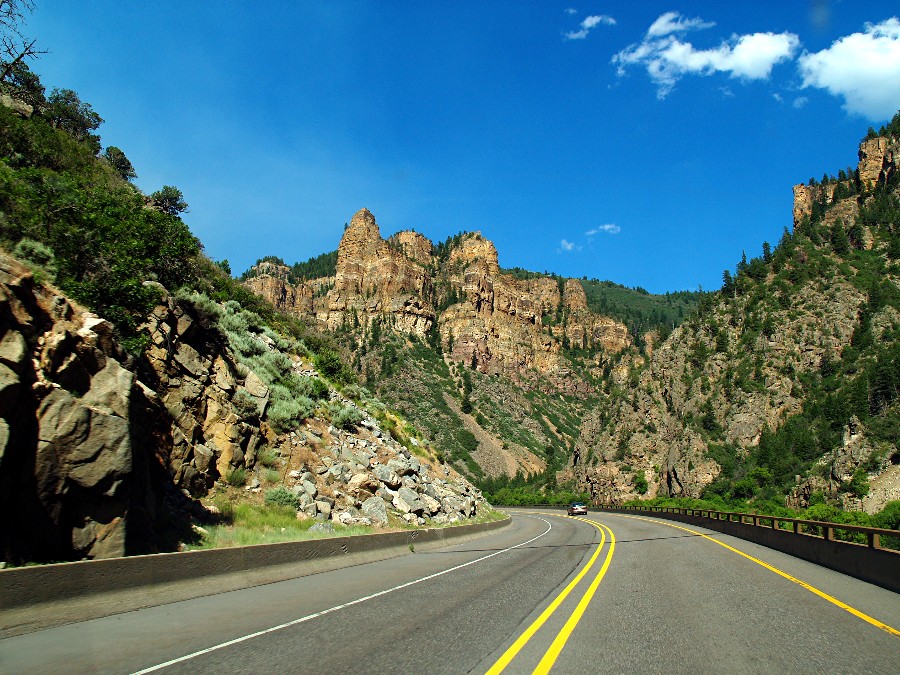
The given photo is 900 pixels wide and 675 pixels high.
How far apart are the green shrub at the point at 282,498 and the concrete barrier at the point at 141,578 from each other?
3.65 m

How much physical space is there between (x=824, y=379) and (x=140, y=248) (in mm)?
89161

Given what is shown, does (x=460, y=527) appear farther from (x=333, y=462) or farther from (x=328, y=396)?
(x=328, y=396)

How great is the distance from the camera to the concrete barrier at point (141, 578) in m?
7.36

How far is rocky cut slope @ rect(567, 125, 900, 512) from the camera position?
6700cm

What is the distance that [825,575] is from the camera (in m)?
13.3

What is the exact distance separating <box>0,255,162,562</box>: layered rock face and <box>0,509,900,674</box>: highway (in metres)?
2.39

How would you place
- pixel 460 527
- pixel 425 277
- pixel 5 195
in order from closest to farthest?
pixel 5 195, pixel 460 527, pixel 425 277

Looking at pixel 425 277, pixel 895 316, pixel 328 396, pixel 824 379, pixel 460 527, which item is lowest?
pixel 460 527

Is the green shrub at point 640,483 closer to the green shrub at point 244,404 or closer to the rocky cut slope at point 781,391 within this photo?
the rocky cut slope at point 781,391

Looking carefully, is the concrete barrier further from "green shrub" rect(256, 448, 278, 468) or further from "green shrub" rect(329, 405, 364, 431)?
"green shrub" rect(329, 405, 364, 431)

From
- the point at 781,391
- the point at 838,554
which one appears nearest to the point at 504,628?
the point at 838,554

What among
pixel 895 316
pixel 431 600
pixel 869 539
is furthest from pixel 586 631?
pixel 895 316

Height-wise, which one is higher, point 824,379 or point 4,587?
point 824,379

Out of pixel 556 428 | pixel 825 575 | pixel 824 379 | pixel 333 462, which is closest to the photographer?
pixel 825 575
